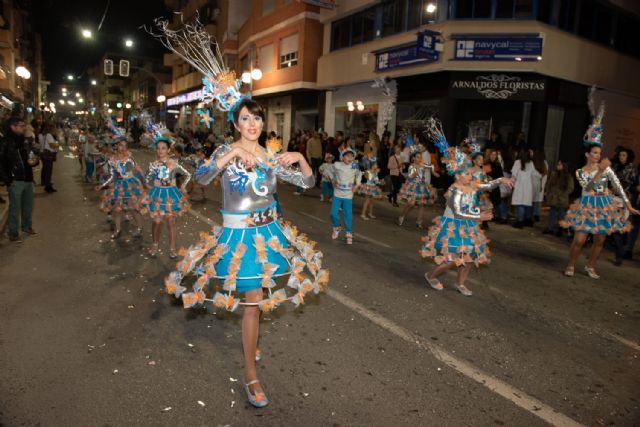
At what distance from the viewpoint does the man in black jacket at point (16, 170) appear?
26.1 ft

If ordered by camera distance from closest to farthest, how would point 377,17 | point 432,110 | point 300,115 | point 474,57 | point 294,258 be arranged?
point 294,258, point 474,57, point 432,110, point 377,17, point 300,115

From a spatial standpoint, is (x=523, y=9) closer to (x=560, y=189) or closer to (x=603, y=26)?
(x=603, y=26)

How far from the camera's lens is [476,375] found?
404 cm

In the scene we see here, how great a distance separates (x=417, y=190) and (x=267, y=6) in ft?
75.6

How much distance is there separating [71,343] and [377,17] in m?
19.4

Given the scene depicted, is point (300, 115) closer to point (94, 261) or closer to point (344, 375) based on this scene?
point (94, 261)

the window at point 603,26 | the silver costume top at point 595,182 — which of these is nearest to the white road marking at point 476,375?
the silver costume top at point 595,182

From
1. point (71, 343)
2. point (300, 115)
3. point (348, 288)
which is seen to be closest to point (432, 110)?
point (300, 115)

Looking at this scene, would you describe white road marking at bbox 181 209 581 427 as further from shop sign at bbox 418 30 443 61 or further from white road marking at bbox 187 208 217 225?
shop sign at bbox 418 30 443 61

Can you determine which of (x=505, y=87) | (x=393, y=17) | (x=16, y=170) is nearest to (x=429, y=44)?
(x=505, y=87)

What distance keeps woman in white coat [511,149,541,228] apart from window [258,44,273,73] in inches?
792

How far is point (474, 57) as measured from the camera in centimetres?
1625

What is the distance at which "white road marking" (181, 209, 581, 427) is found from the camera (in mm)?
3503

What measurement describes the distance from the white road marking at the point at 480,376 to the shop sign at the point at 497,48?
13.6m
